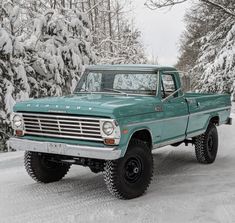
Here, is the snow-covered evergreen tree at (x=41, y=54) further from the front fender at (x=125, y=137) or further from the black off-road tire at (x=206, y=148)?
the front fender at (x=125, y=137)

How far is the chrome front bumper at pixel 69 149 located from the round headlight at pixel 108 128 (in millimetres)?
201

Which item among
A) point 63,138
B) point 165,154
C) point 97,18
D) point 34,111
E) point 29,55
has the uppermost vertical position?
point 97,18

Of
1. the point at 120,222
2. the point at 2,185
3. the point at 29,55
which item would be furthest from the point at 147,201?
the point at 29,55

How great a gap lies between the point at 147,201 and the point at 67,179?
5.93ft

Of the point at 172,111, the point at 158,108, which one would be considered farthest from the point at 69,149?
A: the point at 172,111

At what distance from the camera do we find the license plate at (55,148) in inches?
216

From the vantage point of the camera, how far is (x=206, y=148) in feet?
26.0

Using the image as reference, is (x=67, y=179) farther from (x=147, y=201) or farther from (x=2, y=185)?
(x=147, y=201)

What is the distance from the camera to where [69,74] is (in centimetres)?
1230

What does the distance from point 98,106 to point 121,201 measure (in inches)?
51.8

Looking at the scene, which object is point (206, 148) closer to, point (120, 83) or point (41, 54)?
point (120, 83)

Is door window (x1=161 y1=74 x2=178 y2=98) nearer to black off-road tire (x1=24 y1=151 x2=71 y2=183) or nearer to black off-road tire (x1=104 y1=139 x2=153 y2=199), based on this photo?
black off-road tire (x1=104 y1=139 x2=153 y2=199)

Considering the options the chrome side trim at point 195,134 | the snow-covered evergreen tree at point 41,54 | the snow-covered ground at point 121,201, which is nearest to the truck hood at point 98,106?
the snow-covered ground at point 121,201

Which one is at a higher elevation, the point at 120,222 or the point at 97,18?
the point at 97,18
